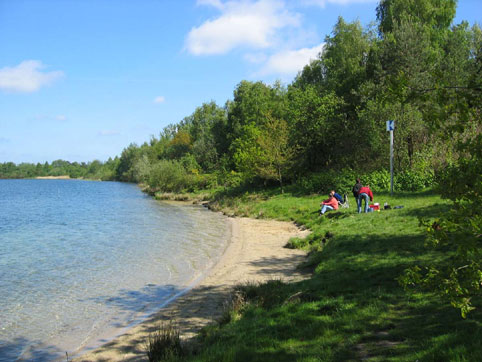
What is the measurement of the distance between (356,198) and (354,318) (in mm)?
14016

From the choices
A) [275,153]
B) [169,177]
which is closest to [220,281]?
[275,153]

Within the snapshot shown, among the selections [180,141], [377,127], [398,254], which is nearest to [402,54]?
[377,127]

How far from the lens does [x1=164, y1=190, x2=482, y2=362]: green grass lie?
541 centimetres

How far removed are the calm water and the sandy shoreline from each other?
599 mm

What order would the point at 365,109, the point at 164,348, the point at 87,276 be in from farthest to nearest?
the point at 365,109 < the point at 87,276 < the point at 164,348

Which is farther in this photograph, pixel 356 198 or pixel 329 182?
pixel 329 182

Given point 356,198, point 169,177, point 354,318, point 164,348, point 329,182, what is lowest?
point 164,348

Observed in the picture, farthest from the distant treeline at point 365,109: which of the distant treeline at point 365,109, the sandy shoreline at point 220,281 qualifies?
the sandy shoreline at point 220,281

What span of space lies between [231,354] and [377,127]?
93.4ft

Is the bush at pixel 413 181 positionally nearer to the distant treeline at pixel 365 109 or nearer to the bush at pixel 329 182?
the distant treeline at pixel 365 109

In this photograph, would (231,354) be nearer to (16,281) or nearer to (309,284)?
(309,284)

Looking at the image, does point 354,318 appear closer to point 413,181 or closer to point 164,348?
point 164,348

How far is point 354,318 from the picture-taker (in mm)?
6766

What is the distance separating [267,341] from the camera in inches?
254
